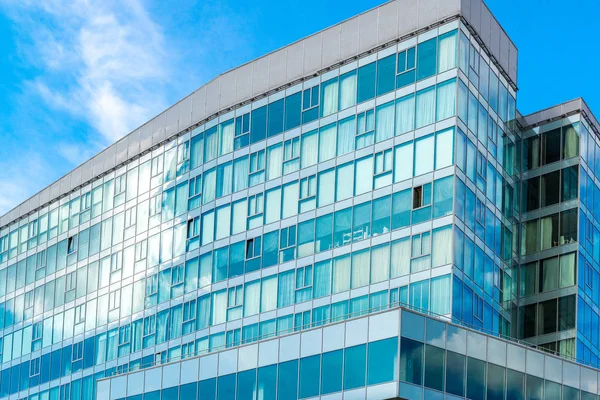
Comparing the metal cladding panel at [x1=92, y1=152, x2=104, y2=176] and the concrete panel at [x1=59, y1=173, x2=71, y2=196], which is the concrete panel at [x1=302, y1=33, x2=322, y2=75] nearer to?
the metal cladding panel at [x1=92, y1=152, x2=104, y2=176]

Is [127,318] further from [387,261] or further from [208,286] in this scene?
[387,261]

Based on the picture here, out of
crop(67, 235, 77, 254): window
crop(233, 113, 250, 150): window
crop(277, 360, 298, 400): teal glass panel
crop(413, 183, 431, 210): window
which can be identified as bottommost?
crop(277, 360, 298, 400): teal glass panel

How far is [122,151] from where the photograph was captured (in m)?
75.2

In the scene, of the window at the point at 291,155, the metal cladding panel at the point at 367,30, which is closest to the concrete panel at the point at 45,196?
the window at the point at 291,155

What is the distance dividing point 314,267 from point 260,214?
16.2 feet

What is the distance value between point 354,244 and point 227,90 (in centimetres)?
1321

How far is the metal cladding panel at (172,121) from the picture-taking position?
2824 inches

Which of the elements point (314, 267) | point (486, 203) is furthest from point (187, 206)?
point (486, 203)

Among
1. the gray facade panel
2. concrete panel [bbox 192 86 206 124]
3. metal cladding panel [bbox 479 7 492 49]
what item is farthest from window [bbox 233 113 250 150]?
metal cladding panel [bbox 479 7 492 49]

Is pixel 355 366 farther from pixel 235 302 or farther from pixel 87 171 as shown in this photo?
pixel 87 171

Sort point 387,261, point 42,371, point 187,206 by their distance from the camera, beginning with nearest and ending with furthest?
point 387,261 → point 187,206 → point 42,371

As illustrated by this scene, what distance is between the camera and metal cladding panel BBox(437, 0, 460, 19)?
5984cm

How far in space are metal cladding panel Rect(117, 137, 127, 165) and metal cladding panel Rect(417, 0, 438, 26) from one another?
21.3 metres

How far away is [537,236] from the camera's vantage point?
65500 mm
